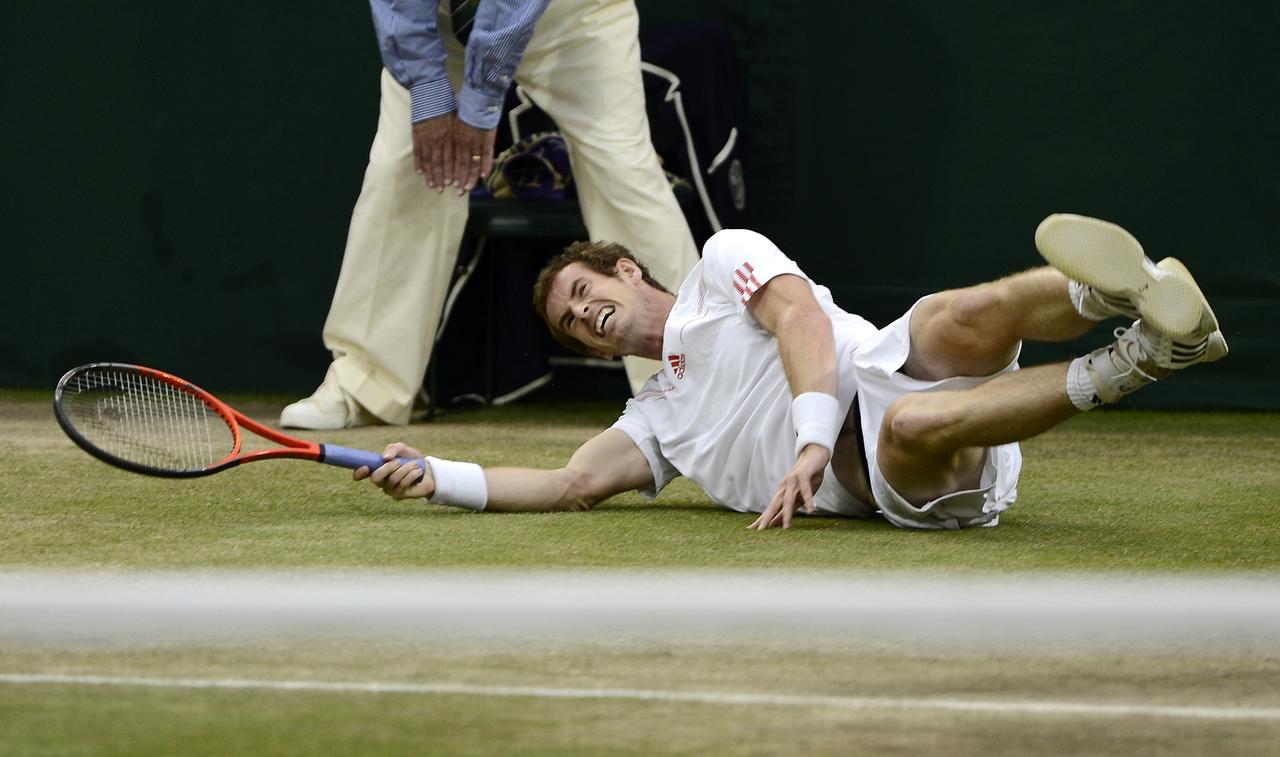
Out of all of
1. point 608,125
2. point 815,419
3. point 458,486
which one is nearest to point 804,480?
point 815,419

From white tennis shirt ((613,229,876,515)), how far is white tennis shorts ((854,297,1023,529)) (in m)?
0.07

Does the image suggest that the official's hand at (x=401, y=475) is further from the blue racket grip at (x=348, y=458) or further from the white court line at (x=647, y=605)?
the white court line at (x=647, y=605)

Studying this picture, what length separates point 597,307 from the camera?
10.0 ft

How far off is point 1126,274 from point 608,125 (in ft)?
7.48

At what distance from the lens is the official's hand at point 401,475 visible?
2.75 metres

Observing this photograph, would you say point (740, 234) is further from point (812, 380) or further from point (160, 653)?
point (160, 653)

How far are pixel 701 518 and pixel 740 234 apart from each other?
0.48 metres

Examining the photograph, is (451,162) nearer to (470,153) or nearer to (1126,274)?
(470,153)

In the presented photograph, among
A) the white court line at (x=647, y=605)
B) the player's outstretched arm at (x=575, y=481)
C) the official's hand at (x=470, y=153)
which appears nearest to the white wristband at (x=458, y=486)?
the player's outstretched arm at (x=575, y=481)

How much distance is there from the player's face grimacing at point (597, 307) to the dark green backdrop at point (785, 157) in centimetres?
209

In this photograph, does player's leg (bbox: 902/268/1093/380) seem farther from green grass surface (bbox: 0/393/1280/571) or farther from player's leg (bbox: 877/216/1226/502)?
green grass surface (bbox: 0/393/1280/571)

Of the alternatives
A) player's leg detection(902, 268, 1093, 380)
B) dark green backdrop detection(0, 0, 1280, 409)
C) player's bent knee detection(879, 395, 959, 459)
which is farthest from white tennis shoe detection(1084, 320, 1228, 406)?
dark green backdrop detection(0, 0, 1280, 409)

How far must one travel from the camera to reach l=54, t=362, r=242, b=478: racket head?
269cm

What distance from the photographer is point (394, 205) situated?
443 cm
